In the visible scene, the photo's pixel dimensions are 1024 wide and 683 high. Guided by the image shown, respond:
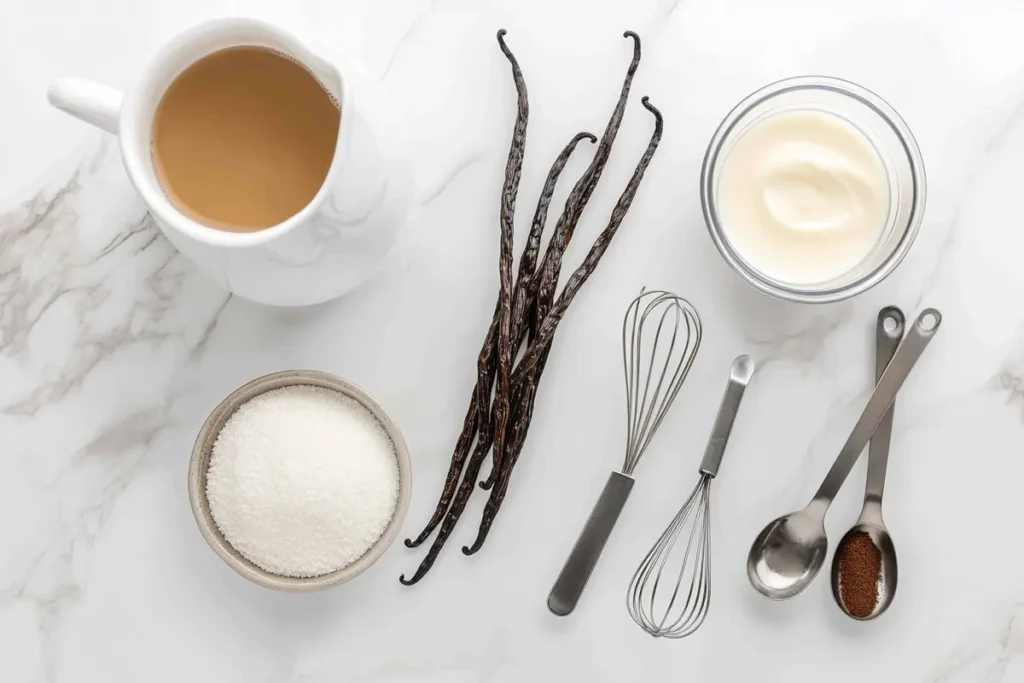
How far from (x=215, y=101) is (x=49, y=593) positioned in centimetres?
57

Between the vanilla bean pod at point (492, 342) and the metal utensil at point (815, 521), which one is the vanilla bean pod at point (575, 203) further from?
the metal utensil at point (815, 521)

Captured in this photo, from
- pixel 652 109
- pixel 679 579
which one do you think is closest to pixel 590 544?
pixel 679 579

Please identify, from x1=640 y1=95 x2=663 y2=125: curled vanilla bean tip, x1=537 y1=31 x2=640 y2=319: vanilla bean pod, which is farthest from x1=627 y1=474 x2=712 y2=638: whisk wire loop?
x1=640 y1=95 x2=663 y2=125: curled vanilla bean tip

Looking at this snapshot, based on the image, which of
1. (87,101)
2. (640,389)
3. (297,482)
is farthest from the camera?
(640,389)

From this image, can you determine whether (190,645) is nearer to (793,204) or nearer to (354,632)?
(354,632)

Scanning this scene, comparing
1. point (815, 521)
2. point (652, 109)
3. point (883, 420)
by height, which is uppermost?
point (652, 109)

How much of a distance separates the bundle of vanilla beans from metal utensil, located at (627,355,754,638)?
0.18 m

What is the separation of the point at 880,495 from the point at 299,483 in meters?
0.59

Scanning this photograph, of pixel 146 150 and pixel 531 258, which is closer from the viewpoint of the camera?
pixel 146 150

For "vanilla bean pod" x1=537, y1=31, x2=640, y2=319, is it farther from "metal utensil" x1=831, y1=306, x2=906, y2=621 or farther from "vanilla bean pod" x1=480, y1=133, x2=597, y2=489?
"metal utensil" x1=831, y1=306, x2=906, y2=621

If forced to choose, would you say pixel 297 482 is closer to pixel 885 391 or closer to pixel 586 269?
pixel 586 269

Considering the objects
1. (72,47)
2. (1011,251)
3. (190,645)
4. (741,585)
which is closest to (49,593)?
(190,645)

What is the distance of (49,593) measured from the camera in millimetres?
939

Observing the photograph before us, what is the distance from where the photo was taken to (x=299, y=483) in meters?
0.85
